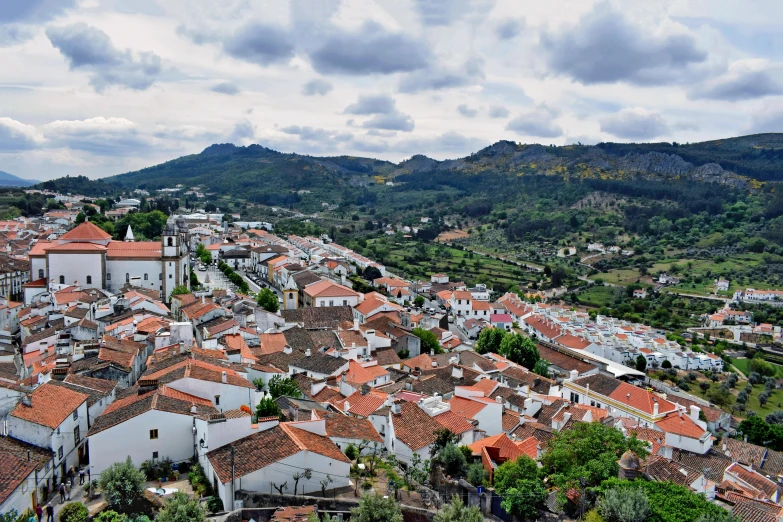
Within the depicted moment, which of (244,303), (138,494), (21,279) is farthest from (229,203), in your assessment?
(138,494)

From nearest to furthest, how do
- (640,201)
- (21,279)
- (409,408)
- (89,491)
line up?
(89,491) < (409,408) < (21,279) < (640,201)

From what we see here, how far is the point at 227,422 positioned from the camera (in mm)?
16703

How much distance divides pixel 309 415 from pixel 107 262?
1229 inches

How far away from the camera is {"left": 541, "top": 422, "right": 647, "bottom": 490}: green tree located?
1677cm

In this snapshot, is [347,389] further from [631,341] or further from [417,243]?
[417,243]

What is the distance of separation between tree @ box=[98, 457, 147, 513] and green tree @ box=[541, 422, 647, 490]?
1064 centimetres

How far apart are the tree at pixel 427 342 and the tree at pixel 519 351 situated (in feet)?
17.1

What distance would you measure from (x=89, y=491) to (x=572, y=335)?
163 ft

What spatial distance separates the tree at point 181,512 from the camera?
41.6 ft

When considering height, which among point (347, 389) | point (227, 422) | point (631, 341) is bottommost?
point (631, 341)

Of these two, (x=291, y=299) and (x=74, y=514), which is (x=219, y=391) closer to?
(x=74, y=514)

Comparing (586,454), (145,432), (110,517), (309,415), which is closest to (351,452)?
(309,415)

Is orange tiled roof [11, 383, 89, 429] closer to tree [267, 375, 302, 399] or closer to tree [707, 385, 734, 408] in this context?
tree [267, 375, 302, 399]

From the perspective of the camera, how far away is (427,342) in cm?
4269
